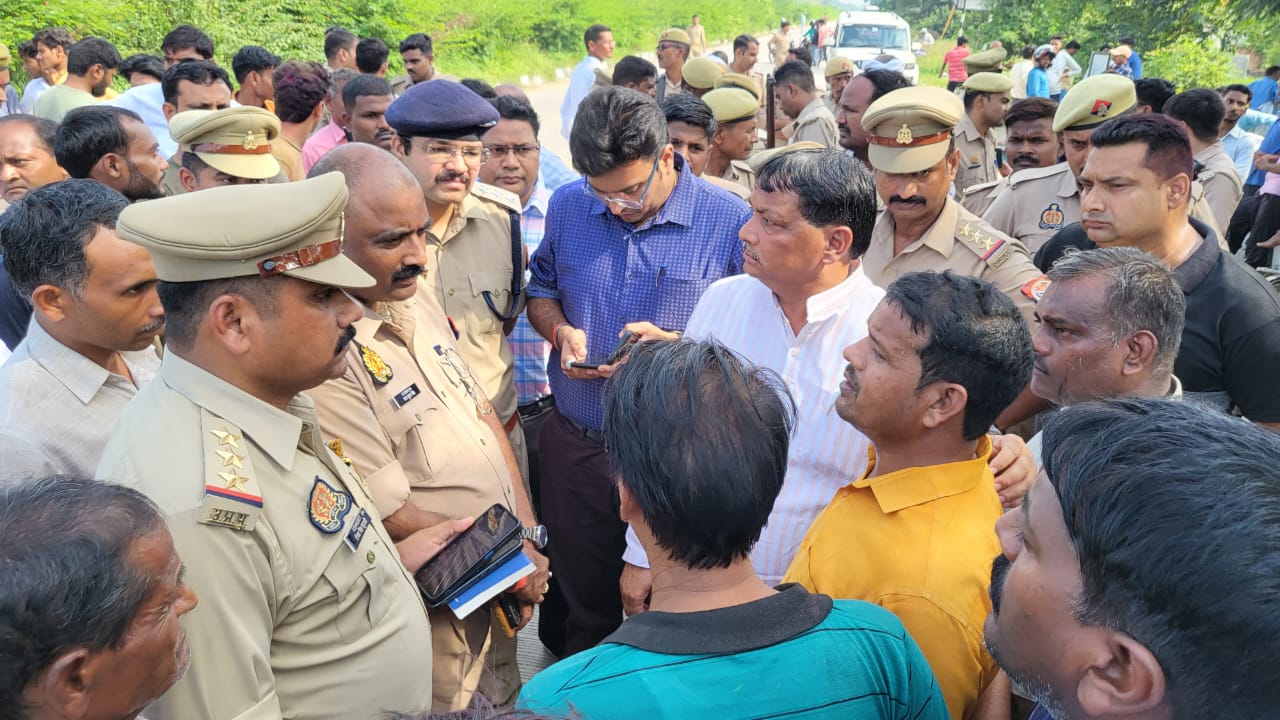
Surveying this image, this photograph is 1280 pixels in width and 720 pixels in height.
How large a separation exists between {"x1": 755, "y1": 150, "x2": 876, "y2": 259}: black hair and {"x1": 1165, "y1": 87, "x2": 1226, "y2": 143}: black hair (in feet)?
13.9

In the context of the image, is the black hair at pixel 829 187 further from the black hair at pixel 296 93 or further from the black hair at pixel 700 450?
A: the black hair at pixel 296 93

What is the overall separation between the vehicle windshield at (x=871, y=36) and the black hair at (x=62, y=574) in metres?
23.5

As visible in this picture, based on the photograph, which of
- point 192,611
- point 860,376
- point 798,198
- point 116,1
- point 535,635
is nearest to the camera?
point 192,611

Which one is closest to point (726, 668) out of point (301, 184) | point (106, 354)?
point (301, 184)

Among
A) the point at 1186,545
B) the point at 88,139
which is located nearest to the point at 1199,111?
the point at 1186,545

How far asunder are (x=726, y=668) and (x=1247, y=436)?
31.6 inches

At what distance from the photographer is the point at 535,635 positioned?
4.44m

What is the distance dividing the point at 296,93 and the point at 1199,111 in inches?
242

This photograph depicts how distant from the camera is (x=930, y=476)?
2.04 m

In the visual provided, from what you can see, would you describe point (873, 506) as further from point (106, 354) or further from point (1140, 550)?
point (106, 354)

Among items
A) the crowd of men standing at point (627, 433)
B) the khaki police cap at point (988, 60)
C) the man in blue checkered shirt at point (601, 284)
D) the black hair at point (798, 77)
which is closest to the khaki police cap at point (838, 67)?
the khaki police cap at point (988, 60)

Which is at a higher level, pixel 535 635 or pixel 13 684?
pixel 13 684

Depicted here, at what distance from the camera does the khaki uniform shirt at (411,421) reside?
2514mm

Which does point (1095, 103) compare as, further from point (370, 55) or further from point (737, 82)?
point (370, 55)
